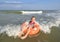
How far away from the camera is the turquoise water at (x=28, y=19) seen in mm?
2721

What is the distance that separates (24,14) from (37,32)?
0.18 m

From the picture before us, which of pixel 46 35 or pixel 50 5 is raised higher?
pixel 50 5

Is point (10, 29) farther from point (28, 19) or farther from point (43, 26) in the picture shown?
point (43, 26)

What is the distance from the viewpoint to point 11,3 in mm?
2705

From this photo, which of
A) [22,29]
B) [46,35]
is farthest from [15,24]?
[46,35]

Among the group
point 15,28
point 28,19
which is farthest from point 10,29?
point 28,19

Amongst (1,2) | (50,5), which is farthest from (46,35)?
(1,2)

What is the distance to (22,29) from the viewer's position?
2.73 m

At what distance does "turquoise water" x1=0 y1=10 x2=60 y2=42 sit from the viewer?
107 inches

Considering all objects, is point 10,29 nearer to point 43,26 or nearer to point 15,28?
point 15,28

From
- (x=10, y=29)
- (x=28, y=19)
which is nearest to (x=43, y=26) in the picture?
(x=28, y=19)

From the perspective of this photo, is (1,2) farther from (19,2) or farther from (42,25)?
(42,25)

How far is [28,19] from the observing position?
8.94ft

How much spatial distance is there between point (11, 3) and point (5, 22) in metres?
0.17
